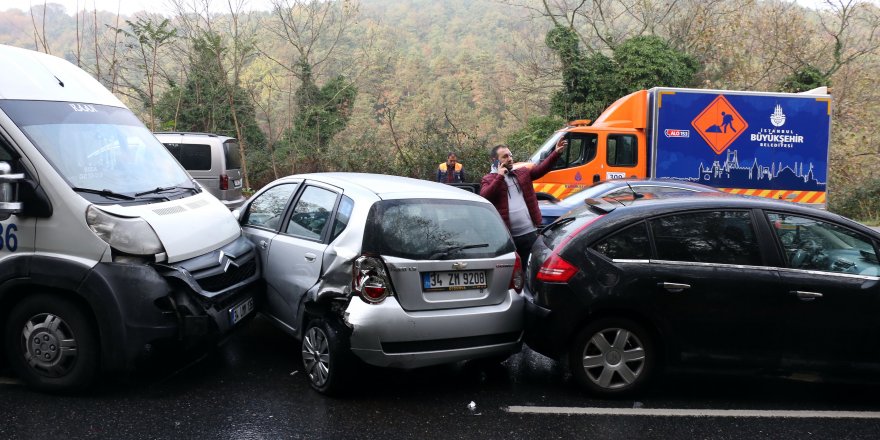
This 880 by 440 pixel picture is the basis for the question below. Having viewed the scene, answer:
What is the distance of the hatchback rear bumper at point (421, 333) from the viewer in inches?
169

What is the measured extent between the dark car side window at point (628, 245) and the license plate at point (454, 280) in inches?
34.1

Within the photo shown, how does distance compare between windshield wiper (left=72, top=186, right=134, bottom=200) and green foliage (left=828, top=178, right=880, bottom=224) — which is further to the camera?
green foliage (left=828, top=178, right=880, bottom=224)

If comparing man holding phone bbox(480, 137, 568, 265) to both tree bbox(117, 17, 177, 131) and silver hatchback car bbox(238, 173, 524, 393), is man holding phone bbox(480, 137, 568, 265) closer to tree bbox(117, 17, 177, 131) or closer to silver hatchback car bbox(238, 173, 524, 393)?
silver hatchback car bbox(238, 173, 524, 393)

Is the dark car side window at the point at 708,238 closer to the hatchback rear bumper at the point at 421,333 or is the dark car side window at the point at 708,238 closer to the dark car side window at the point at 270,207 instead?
the hatchback rear bumper at the point at 421,333

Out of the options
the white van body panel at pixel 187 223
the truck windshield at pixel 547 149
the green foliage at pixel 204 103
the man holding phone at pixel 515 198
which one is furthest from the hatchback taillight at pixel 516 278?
the green foliage at pixel 204 103

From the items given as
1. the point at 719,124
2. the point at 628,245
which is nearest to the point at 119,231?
the point at 628,245

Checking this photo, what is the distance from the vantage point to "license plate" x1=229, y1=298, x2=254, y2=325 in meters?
4.88

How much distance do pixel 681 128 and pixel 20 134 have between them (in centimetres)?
1112

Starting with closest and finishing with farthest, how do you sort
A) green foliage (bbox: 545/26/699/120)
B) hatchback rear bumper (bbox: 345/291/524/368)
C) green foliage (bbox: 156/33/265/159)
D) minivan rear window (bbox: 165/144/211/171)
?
1. hatchback rear bumper (bbox: 345/291/524/368)
2. minivan rear window (bbox: 165/144/211/171)
3. green foliage (bbox: 545/26/699/120)
4. green foliage (bbox: 156/33/265/159)

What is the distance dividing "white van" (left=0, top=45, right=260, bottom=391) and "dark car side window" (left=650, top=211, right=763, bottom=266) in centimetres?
324

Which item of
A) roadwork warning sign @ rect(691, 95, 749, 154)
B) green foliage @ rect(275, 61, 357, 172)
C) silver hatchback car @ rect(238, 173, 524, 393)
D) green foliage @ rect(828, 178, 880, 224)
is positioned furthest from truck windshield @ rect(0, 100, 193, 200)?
green foliage @ rect(828, 178, 880, 224)

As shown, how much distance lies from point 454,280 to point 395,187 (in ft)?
2.92

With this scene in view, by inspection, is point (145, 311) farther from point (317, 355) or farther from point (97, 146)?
point (97, 146)

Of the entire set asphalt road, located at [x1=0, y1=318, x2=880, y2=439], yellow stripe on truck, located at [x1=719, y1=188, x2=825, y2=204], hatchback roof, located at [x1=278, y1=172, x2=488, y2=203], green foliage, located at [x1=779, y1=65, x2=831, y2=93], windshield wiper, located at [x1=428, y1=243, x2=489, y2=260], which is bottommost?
asphalt road, located at [x1=0, y1=318, x2=880, y2=439]
